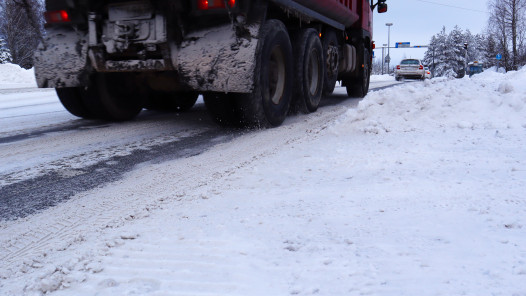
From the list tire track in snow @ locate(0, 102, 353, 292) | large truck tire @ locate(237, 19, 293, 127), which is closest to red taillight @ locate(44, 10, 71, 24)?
large truck tire @ locate(237, 19, 293, 127)

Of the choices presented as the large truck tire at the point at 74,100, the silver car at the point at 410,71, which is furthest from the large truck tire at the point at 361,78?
the silver car at the point at 410,71

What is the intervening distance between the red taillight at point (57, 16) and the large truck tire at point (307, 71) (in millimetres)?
3040

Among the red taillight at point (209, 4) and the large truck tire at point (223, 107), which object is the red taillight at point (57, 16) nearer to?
the red taillight at point (209, 4)

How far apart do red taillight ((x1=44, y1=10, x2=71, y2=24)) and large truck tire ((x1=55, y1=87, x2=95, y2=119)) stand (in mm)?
948

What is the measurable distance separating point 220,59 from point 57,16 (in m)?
2.14

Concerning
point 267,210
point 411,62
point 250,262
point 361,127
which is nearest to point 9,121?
point 361,127

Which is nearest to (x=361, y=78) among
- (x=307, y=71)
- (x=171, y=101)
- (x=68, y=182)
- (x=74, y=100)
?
(x=307, y=71)

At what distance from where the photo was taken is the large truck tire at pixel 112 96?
5.57 meters

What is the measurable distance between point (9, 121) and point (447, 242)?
6.57 metres

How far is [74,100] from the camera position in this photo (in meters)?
5.74

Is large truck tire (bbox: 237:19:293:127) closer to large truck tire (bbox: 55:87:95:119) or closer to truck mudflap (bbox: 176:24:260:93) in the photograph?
truck mudflap (bbox: 176:24:260:93)

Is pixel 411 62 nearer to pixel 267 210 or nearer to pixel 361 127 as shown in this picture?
pixel 361 127

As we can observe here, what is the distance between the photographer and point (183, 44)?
466 cm

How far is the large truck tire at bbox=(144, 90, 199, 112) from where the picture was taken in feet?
23.1
